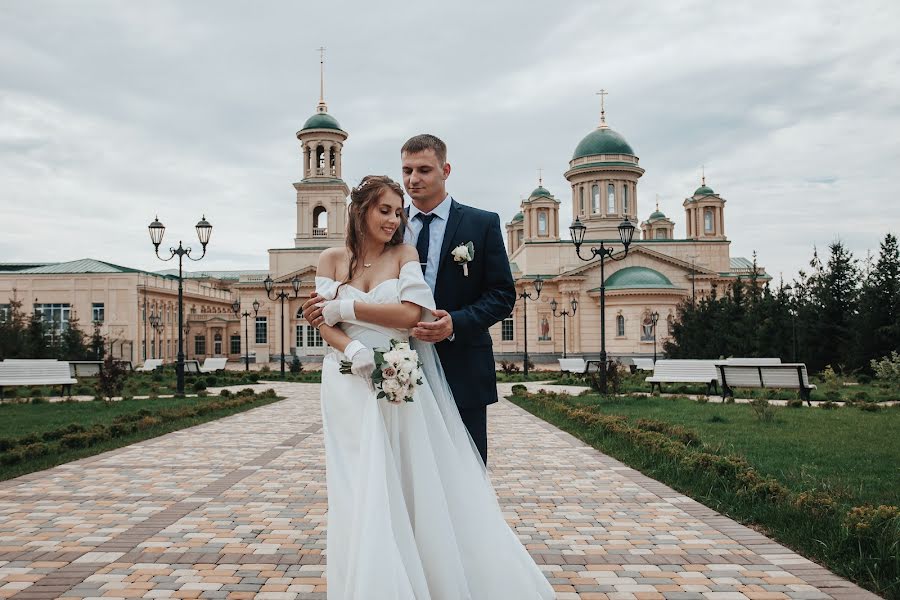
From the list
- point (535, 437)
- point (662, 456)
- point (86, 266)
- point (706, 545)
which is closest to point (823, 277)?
point (535, 437)

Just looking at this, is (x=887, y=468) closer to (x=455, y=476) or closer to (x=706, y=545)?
(x=706, y=545)

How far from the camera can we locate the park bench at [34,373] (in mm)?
18438

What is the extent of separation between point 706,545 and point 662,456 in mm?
3492

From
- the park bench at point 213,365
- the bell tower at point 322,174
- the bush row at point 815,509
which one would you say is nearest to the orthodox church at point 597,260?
the bell tower at point 322,174

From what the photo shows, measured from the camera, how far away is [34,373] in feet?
62.5

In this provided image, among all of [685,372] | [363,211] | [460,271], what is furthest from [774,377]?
[363,211]

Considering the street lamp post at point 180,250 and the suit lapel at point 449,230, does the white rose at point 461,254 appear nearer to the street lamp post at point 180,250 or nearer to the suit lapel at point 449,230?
the suit lapel at point 449,230

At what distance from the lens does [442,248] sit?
13.1ft

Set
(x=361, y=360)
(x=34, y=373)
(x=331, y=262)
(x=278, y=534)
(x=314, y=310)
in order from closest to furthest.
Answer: (x=361, y=360) → (x=314, y=310) → (x=331, y=262) → (x=278, y=534) → (x=34, y=373)

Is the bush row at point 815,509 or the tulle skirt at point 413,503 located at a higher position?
the tulle skirt at point 413,503

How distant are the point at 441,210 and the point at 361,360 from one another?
3.32ft

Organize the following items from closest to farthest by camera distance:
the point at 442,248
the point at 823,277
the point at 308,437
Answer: the point at 442,248 < the point at 308,437 < the point at 823,277

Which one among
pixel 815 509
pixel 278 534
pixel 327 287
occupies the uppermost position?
pixel 327 287

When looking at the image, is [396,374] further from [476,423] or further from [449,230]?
[449,230]
